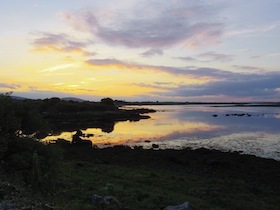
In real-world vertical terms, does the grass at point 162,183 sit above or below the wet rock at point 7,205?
below

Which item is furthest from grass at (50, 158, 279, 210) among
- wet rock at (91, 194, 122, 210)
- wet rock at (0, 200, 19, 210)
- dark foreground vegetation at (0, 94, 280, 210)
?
wet rock at (0, 200, 19, 210)

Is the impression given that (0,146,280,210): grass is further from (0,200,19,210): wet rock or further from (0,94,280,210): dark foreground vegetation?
(0,200,19,210): wet rock

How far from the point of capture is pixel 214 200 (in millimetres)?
15953

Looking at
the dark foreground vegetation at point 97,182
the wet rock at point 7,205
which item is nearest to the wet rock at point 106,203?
the dark foreground vegetation at point 97,182

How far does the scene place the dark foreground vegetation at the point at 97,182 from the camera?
37.1 feet

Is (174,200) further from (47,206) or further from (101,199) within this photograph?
(47,206)

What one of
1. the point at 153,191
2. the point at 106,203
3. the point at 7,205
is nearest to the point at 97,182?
the point at 153,191

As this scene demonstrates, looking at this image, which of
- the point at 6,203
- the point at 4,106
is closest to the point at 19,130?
the point at 4,106

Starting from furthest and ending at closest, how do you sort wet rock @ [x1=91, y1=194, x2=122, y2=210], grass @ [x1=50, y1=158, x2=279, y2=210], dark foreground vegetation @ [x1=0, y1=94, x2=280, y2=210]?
grass @ [x1=50, y1=158, x2=279, y2=210] → wet rock @ [x1=91, y1=194, x2=122, y2=210] → dark foreground vegetation @ [x1=0, y1=94, x2=280, y2=210]

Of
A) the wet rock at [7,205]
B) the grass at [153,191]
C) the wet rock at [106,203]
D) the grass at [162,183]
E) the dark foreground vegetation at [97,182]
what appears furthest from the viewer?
the grass at [153,191]

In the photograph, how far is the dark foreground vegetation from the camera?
445 inches

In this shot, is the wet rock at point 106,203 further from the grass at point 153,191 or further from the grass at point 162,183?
the grass at point 153,191

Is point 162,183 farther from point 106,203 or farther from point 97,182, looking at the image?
point 106,203

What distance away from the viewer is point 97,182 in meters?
17.2
